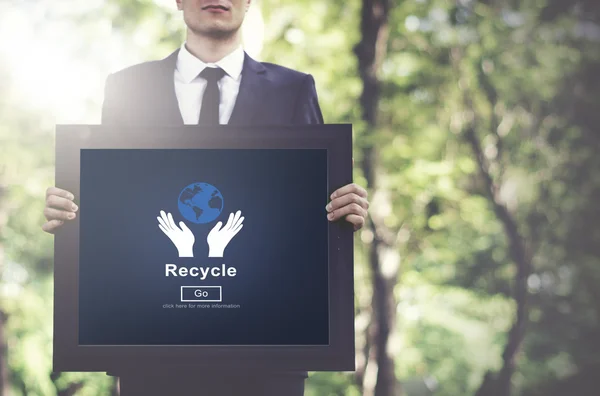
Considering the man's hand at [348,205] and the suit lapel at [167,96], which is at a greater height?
the suit lapel at [167,96]

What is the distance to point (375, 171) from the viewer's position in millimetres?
6684

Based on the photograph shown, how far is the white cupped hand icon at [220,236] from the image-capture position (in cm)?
163

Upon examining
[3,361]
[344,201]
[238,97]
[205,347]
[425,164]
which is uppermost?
[425,164]

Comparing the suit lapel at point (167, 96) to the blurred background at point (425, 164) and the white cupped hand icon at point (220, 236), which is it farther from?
the blurred background at point (425, 164)

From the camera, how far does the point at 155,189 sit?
5.38 ft

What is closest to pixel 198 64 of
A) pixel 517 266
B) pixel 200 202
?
pixel 200 202

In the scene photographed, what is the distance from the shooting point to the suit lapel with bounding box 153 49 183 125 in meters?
1.86

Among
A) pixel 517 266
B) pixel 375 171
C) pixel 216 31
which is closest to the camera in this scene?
pixel 216 31

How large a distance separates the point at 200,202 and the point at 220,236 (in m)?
0.09

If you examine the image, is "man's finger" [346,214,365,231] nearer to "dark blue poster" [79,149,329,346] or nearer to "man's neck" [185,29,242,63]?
"dark blue poster" [79,149,329,346]

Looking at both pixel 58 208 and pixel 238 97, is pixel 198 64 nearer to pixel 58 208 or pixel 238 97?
pixel 238 97

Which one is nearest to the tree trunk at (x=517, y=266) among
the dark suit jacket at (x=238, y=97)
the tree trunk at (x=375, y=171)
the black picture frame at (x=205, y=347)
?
the tree trunk at (x=375, y=171)

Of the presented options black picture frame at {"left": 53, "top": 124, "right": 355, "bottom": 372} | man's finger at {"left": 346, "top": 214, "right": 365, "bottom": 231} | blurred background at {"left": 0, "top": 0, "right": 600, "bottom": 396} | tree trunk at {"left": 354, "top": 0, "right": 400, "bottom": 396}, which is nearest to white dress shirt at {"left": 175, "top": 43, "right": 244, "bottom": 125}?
black picture frame at {"left": 53, "top": 124, "right": 355, "bottom": 372}

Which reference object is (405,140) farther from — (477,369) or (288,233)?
(288,233)
